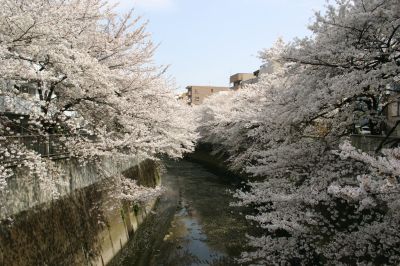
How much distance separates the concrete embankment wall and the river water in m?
1.04

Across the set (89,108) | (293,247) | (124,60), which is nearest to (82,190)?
(89,108)

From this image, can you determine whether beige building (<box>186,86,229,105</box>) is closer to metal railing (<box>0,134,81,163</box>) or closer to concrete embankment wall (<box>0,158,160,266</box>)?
concrete embankment wall (<box>0,158,160,266</box>)

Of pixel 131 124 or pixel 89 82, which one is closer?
pixel 89 82

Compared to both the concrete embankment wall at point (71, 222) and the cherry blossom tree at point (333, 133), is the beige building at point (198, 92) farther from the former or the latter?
the cherry blossom tree at point (333, 133)

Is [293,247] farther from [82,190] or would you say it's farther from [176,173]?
[176,173]

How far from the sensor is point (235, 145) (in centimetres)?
2622

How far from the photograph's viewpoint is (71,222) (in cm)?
1087

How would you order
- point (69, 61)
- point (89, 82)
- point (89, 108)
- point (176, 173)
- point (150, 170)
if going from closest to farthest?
point (69, 61) < point (89, 82) < point (89, 108) < point (150, 170) < point (176, 173)

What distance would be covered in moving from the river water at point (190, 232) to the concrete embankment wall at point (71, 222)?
3.40ft

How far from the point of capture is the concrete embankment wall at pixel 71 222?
8.23 meters

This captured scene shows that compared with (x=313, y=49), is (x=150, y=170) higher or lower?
lower

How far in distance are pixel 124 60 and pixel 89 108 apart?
112 inches

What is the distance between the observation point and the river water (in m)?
14.1

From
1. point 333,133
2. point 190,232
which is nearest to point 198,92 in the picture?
point 190,232
